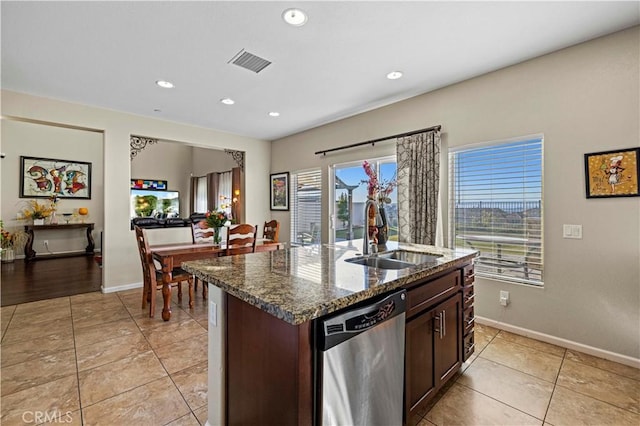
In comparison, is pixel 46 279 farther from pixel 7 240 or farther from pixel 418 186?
pixel 418 186

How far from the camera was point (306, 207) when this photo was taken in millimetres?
5418

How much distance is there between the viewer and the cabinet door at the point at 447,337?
1781mm

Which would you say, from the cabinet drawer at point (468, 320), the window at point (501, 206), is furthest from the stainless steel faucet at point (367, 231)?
the window at point (501, 206)

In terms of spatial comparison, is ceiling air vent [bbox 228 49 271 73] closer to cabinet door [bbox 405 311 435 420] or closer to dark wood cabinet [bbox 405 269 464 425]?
dark wood cabinet [bbox 405 269 464 425]

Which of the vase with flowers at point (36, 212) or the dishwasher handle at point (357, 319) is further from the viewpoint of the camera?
the vase with flowers at point (36, 212)

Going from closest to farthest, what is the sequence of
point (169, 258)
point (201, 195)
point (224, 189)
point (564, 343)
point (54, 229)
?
1. point (564, 343)
2. point (169, 258)
3. point (54, 229)
4. point (224, 189)
5. point (201, 195)

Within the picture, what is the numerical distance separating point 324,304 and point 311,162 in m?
4.34

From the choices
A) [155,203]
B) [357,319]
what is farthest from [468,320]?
[155,203]

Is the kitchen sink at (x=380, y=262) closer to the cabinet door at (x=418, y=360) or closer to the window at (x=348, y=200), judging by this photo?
the cabinet door at (x=418, y=360)

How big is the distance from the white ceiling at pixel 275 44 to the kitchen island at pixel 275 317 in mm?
1811

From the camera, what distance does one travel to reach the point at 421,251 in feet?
7.83

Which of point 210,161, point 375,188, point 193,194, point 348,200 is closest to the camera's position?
point 375,188

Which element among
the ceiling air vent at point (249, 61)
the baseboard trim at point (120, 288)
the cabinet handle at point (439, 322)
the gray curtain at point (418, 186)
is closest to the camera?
Answer: the cabinet handle at point (439, 322)

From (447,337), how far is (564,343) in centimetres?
157
